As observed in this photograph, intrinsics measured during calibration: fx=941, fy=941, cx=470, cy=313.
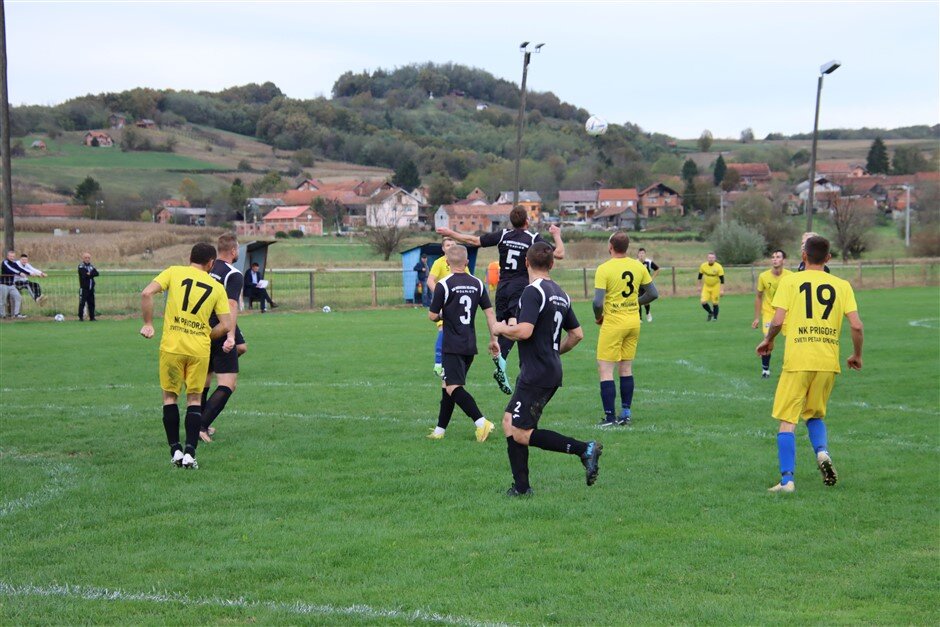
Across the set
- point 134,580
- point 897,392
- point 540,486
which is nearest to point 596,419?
point 540,486

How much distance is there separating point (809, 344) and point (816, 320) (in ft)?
0.70

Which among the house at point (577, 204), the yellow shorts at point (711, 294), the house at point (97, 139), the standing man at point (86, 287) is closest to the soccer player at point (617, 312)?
the yellow shorts at point (711, 294)

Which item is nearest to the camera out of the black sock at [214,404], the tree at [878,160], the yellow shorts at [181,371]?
the yellow shorts at [181,371]

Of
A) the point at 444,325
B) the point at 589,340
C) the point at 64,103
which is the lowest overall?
the point at 589,340

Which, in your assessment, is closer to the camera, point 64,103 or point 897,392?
point 897,392

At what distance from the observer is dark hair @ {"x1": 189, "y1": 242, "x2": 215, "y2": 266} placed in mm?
8703

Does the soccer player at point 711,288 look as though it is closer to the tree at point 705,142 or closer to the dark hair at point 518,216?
the dark hair at point 518,216

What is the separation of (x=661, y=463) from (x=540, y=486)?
1.50 metres

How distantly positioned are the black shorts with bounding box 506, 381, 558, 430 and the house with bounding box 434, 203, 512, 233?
3810 inches

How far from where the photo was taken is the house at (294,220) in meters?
94.7

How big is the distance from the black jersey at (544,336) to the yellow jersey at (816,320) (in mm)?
1997

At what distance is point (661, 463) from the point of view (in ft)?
29.6

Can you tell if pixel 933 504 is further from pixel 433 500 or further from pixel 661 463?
pixel 433 500

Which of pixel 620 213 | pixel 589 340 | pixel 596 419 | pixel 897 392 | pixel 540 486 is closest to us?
pixel 540 486
